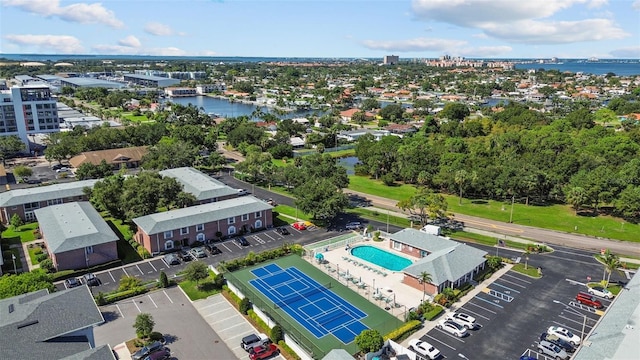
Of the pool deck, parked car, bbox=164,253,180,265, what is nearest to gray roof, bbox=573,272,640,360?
the pool deck

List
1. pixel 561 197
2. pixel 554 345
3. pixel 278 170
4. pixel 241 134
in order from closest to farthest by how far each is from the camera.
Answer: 1. pixel 554 345
2. pixel 561 197
3. pixel 278 170
4. pixel 241 134

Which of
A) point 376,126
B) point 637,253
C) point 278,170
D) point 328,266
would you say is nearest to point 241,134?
point 278,170

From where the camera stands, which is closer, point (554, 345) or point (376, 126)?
point (554, 345)

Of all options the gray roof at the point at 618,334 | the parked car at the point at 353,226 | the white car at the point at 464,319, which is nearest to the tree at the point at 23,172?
the parked car at the point at 353,226

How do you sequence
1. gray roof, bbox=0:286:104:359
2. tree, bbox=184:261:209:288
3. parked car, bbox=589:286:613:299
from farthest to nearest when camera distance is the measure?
1. tree, bbox=184:261:209:288
2. parked car, bbox=589:286:613:299
3. gray roof, bbox=0:286:104:359

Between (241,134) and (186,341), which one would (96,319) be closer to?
(186,341)

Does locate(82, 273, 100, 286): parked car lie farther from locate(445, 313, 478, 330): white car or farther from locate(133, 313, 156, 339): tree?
locate(445, 313, 478, 330): white car
